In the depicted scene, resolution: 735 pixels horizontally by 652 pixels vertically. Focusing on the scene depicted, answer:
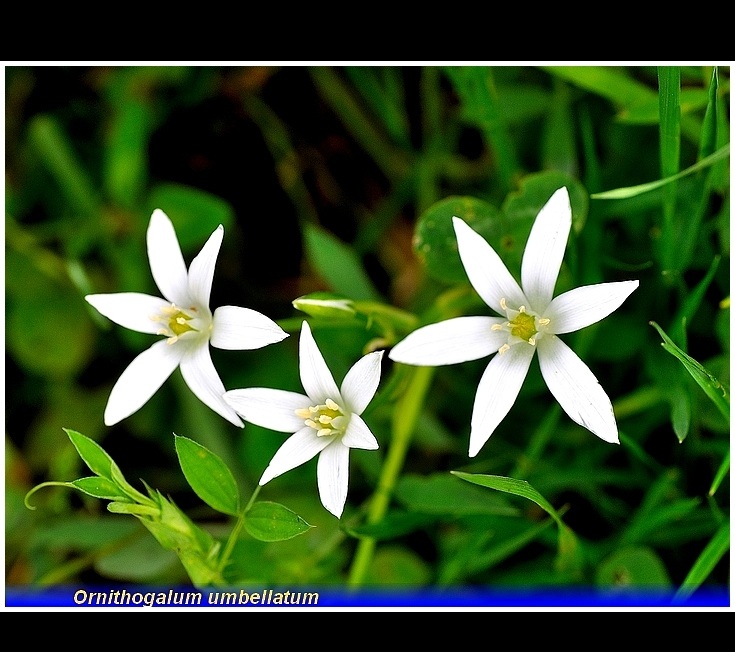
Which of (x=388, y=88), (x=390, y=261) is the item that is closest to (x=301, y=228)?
(x=390, y=261)

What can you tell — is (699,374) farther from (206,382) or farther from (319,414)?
(206,382)

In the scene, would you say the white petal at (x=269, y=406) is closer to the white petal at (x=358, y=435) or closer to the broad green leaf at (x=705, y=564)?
the white petal at (x=358, y=435)

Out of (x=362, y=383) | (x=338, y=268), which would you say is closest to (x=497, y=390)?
(x=362, y=383)

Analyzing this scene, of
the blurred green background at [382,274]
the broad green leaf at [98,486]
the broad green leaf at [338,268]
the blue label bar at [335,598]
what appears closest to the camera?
the broad green leaf at [98,486]

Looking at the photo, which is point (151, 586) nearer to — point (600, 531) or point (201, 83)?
point (600, 531)

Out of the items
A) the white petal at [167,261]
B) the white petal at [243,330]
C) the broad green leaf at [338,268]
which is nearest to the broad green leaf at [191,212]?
the broad green leaf at [338,268]

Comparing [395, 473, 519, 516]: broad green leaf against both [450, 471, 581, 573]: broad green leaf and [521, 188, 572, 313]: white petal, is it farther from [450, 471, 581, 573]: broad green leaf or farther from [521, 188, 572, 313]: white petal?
[521, 188, 572, 313]: white petal
